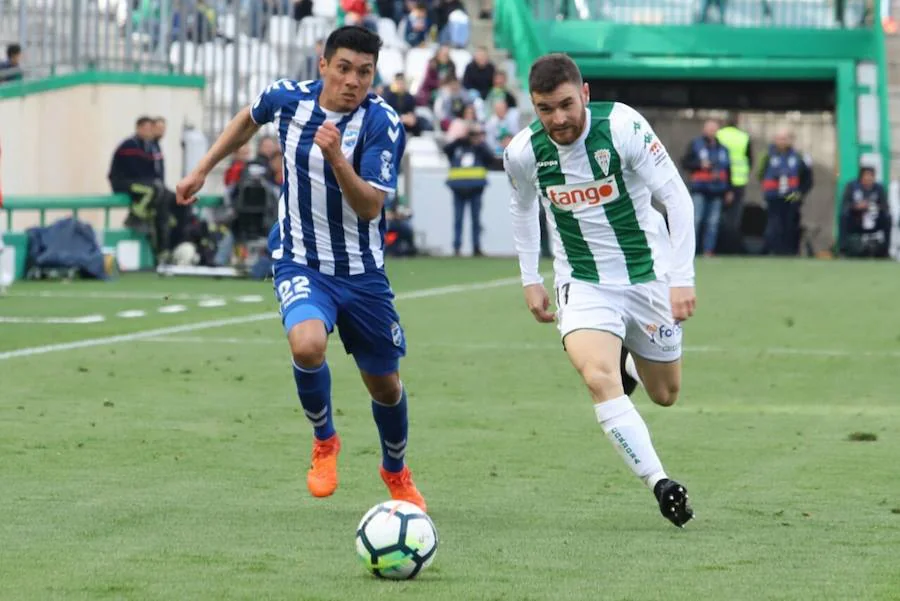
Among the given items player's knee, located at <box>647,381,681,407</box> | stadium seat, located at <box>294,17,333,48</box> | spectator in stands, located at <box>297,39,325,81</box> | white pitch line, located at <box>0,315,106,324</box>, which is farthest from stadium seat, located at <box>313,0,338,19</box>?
player's knee, located at <box>647,381,681,407</box>

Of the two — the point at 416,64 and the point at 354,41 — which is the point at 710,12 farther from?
the point at 354,41

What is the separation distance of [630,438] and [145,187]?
18229 mm

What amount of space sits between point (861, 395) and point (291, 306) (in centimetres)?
544

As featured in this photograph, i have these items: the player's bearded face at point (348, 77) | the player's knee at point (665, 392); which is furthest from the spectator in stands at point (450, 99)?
the player's bearded face at point (348, 77)

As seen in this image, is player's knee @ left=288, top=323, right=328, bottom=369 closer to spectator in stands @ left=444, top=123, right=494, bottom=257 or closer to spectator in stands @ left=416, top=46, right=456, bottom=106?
spectator in stands @ left=444, top=123, right=494, bottom=257

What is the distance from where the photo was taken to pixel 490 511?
789 centimetres

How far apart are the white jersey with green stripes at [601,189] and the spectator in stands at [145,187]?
17116mm

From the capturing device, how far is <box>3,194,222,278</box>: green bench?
2331 centimetres

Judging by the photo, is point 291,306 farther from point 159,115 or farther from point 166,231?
point 159,115

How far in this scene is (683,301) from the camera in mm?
7715

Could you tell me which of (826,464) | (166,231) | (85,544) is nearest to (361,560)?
(85,544)

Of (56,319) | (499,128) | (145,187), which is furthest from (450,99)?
(56,319)

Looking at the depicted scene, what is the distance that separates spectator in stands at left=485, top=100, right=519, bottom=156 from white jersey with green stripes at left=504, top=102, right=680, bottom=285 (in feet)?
74.7

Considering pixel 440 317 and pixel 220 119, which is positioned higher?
pixel 220 119
